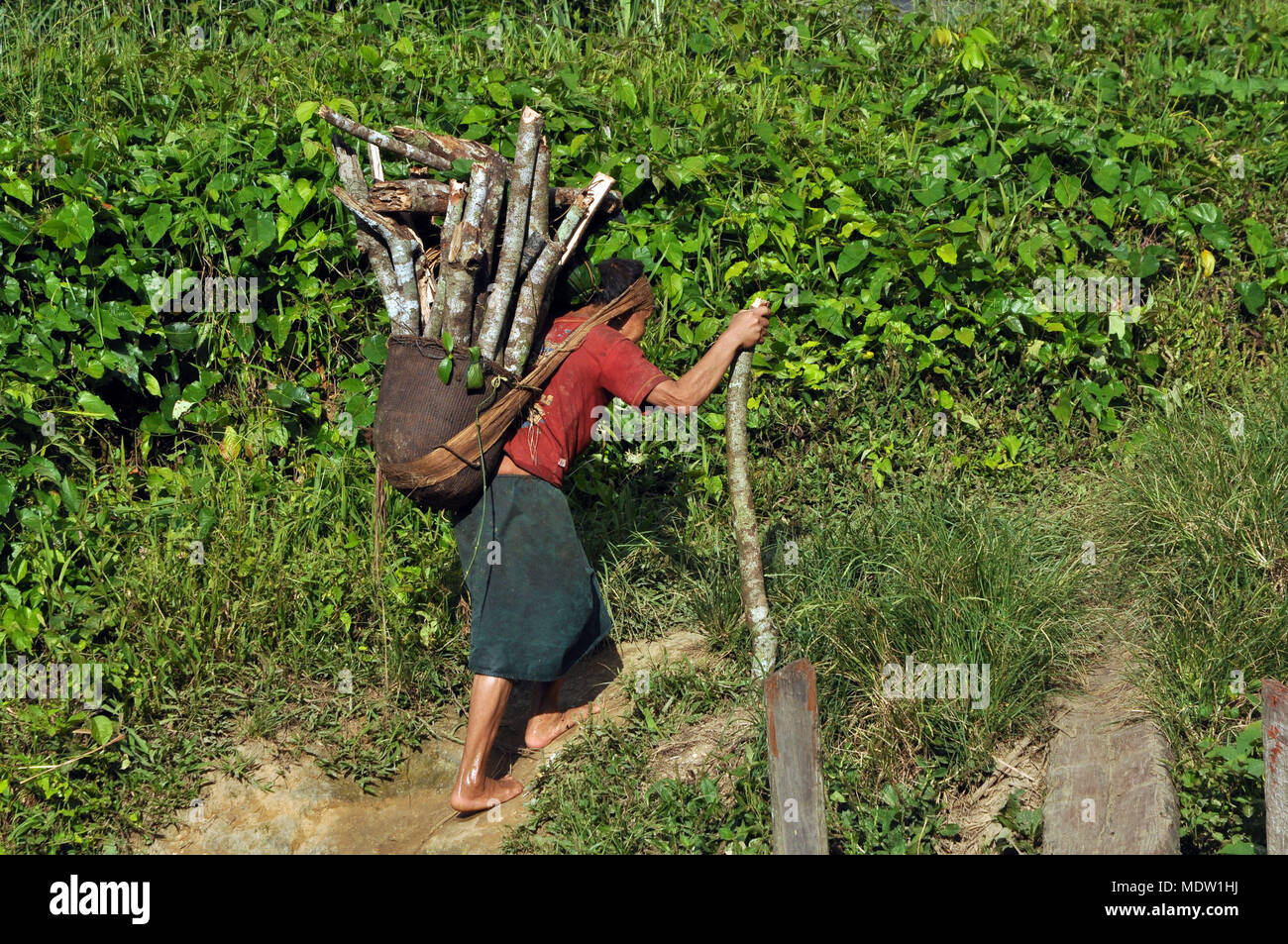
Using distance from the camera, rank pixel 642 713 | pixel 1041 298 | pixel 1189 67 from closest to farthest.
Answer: pixel 642 713 < pixel 1041 298 < pixel 1189 67

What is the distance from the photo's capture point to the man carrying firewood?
384cm

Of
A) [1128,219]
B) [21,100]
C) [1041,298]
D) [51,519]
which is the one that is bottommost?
[51,519]

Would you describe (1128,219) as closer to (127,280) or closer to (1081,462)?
(1081,462)

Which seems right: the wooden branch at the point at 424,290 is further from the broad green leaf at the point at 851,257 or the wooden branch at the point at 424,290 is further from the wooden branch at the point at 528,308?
the broad green leaf at the point at 851,257

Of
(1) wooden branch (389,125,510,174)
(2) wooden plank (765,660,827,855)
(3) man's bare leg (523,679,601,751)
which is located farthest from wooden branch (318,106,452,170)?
(2) wooden plank (765,660,827,855)

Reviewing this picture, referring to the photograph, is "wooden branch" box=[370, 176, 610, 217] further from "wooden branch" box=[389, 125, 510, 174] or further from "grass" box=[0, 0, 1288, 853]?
"grass" box=[0, 0, 1288, 853]

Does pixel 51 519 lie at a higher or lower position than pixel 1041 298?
lower

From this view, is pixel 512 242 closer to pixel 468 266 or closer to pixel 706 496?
pixel 468 266

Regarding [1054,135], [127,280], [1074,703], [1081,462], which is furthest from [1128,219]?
[127,280]

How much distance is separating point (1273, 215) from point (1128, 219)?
74cm

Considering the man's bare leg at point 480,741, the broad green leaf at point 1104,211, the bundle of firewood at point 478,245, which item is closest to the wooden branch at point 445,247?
the bundle of firewood at point 478,245

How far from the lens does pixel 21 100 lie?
5453 millimetres

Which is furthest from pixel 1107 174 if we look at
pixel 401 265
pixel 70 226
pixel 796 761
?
pixel 70 226

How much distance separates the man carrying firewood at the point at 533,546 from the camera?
3840 mm
